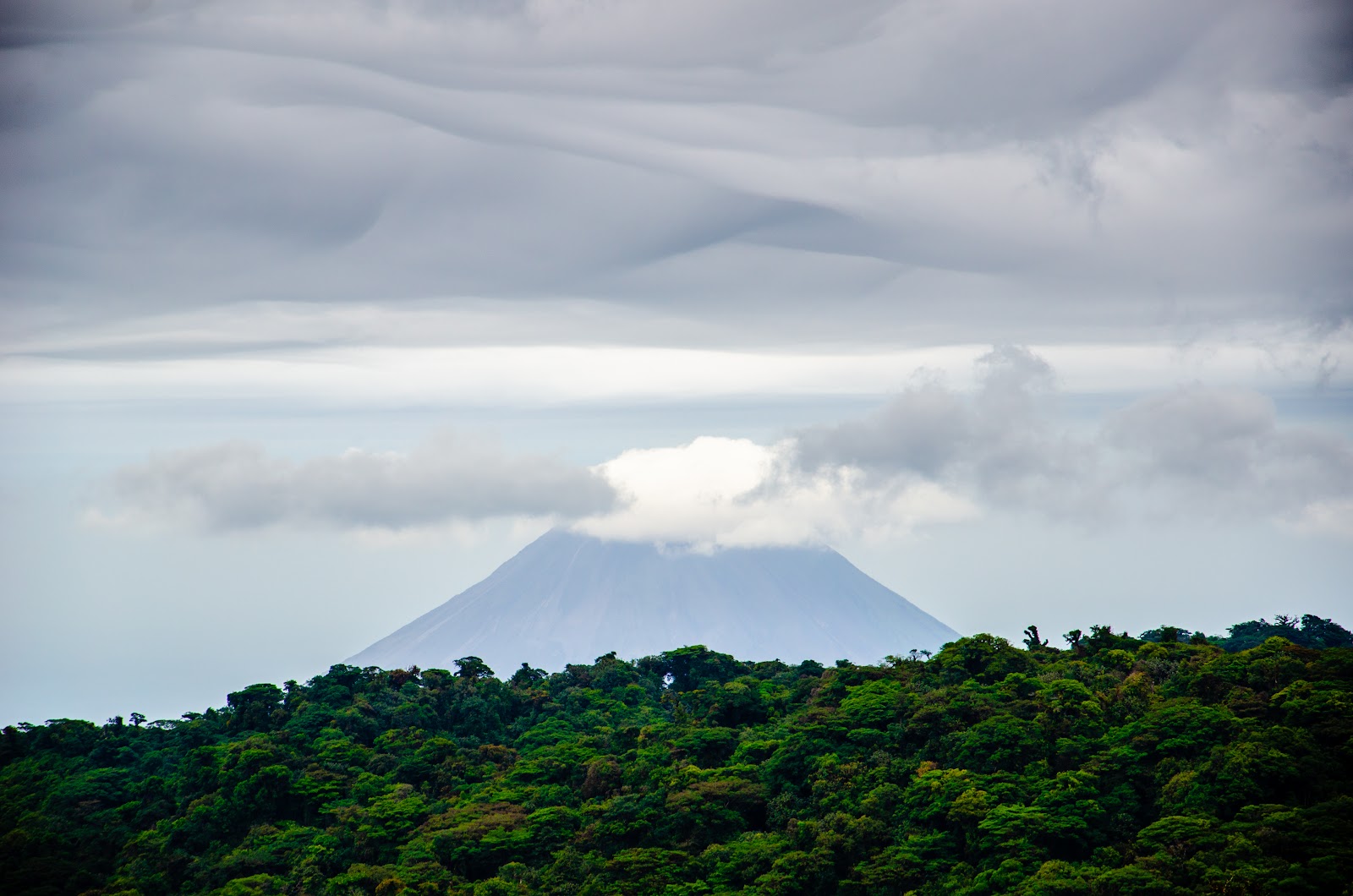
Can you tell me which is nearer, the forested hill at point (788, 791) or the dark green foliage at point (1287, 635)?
the forested hill at point (788, 791)

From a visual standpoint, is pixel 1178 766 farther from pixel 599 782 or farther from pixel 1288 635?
pixel 1288 635

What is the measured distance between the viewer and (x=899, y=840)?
37.1 meters

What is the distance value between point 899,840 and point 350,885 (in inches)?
683

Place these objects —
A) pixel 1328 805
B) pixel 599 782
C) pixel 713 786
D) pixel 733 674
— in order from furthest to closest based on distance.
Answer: pixel 733 674, pixel 599 782, pixel 713 786, pixel 1328 805

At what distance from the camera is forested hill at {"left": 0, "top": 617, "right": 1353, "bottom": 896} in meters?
34.4

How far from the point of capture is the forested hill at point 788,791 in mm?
34375

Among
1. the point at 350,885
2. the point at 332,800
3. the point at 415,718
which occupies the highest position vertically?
the point at 415,718

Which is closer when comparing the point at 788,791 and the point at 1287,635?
the point at 788,791

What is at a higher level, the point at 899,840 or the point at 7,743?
the point at 7,743

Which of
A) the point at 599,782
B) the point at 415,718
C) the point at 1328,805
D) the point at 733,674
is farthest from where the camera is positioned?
the point at 733,674

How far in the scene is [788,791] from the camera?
134 feet

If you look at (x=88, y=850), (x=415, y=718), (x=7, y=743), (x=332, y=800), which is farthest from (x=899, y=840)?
(x=7, y=743)

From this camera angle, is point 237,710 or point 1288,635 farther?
point 1288,635

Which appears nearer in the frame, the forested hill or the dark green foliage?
the forested hill
